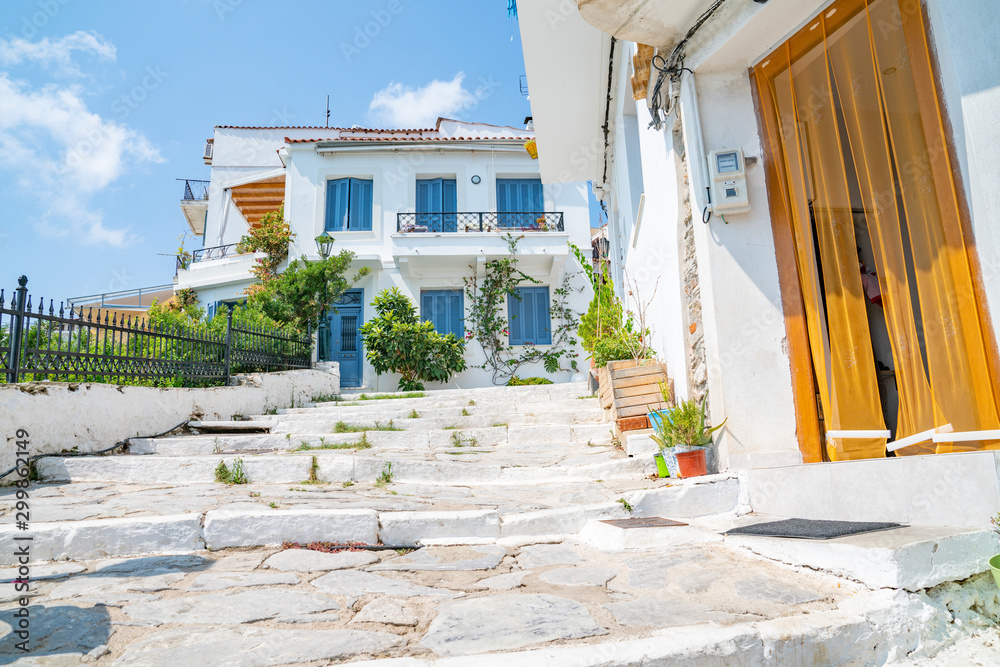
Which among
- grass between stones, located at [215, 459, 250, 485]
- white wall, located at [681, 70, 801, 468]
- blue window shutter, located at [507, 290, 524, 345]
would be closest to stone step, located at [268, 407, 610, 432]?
grass between stones, located at [215, 459, 250, 485]

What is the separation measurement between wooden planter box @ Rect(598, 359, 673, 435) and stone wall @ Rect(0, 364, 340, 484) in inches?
202

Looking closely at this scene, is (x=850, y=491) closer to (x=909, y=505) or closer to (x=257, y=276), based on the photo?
(x=909, y=505)

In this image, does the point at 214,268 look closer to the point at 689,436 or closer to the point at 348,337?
the point at 348,337

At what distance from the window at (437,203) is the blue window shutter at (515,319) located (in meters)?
2.45

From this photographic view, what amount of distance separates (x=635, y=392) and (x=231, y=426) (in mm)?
4816

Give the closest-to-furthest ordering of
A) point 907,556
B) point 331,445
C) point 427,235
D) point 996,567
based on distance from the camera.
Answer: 1. point 996,567
2. point 907,556
3. point 331,445
4. point 427,235

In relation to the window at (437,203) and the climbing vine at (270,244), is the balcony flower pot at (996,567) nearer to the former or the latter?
the window at (437,203)

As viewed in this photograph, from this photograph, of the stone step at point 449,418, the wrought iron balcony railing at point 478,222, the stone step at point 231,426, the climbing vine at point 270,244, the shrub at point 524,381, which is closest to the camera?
the stone step at point 231,426

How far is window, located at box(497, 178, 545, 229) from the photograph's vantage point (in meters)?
15.2

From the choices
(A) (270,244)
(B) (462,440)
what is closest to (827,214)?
(B) (462,440)

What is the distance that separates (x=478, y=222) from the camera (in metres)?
15.0

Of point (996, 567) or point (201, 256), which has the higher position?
point (201, 256)

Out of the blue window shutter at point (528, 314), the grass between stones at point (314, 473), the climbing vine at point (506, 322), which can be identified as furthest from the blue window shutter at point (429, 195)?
the grass between stones at point (314, 473)

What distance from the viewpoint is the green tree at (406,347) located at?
42.6 feet
